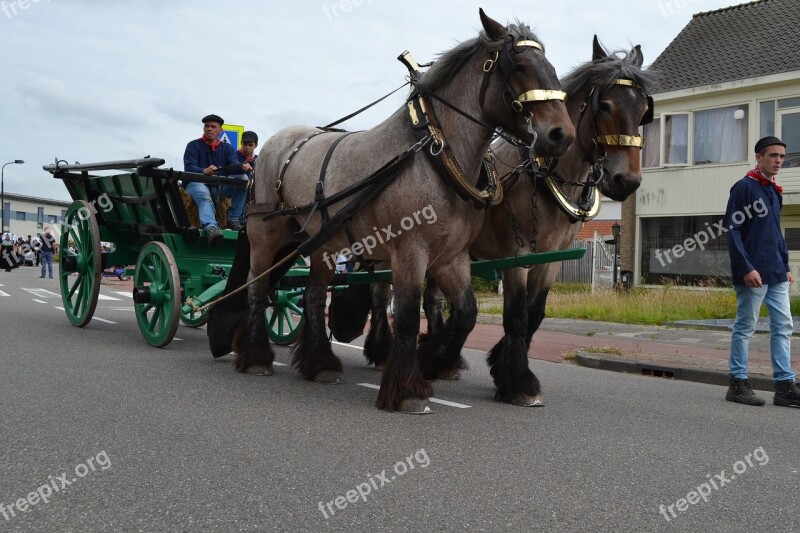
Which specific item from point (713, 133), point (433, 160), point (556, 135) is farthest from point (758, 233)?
point (713, 133)

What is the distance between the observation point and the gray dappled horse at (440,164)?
4.83 metres

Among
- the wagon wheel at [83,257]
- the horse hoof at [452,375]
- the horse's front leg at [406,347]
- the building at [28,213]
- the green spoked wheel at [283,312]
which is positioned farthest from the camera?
the building at [28,213]

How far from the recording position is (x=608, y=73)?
17.9 ft

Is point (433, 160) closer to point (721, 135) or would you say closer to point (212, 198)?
point (212, 198)

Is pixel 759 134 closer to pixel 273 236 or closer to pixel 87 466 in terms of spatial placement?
pixel 273 236

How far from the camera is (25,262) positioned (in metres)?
39.5

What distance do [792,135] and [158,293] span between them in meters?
16.3

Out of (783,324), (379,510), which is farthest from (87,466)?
(783,324)

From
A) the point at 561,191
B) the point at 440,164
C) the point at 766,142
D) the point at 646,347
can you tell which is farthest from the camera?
the point at 646,347

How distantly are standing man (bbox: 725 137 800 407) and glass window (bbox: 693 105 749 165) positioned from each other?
1396 centimetres

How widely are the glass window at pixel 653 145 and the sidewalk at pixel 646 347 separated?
849cm

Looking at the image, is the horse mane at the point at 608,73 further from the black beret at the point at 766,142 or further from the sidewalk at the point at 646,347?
the sidewalk at the point at 646,347

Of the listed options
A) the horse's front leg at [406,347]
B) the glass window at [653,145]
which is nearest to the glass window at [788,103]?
the glass window at [653,145]

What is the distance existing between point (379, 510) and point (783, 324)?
4.25m
